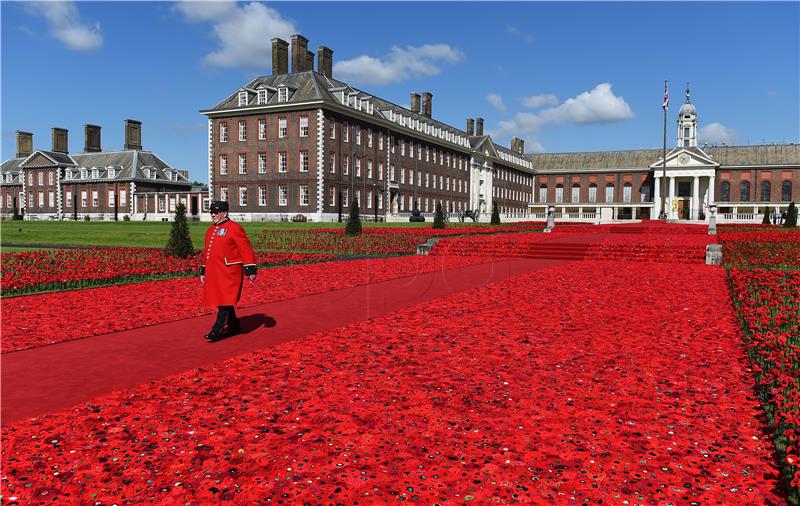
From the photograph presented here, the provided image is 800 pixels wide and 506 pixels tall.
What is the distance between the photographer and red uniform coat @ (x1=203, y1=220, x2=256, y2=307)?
7.34 metres

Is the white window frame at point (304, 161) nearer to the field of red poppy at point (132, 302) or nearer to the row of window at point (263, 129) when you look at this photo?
the row of window at point (263, 129)

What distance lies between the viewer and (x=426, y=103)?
79.2m

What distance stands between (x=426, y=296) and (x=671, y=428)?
23.1ft

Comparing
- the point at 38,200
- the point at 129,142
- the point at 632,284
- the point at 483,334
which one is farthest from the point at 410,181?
the point at 483,334

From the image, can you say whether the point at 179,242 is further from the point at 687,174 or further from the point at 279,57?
the point at 687,174

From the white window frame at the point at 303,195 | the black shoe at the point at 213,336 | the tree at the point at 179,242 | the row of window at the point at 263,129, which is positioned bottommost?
Result: the black shoe at the point at 213,336

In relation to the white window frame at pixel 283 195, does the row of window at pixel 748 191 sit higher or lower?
higher

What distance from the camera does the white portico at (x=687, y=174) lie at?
259 ft

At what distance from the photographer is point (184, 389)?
545 centimetres

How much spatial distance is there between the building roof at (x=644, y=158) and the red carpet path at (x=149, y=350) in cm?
8791

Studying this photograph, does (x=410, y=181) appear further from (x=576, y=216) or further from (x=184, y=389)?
(x=184, y=389)

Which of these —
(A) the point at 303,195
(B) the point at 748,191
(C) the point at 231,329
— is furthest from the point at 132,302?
(B) the point at 748,191

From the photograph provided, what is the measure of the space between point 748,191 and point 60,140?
9501 cm

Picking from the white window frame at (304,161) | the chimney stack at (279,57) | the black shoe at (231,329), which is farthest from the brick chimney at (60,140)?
the black shoe at (231,329)
